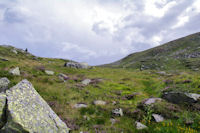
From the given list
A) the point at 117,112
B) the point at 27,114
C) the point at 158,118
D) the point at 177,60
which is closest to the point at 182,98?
the point at 158,118

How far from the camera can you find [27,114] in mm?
5633

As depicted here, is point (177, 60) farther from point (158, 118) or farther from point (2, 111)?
point (2, 111)

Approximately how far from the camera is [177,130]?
657cm

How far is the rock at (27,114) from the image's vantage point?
16.5 feet

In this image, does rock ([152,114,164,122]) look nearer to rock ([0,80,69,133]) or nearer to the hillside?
rock ([0,80,69,133])

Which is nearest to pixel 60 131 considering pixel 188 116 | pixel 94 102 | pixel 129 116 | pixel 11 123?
pixel 11 123

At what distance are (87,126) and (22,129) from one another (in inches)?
162

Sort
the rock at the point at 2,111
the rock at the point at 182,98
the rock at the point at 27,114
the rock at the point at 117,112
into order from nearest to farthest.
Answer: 1. the rock at the point at 27,114
2. the rock at the point at 2,111
3. the rock at the point at 117,112
4. the rock at the point at 182,98

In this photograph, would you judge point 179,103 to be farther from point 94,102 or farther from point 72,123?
point 72,123

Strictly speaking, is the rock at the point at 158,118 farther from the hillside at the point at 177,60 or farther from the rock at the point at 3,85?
the hillside at the point at 177,60

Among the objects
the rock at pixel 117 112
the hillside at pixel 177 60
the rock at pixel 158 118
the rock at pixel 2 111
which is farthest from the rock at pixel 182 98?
the hillside at pixel 177 60

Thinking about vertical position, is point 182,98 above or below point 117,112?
above

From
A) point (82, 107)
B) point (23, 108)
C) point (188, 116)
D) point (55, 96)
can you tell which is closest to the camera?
point (23, 108)

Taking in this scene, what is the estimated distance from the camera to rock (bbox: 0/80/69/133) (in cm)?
502
